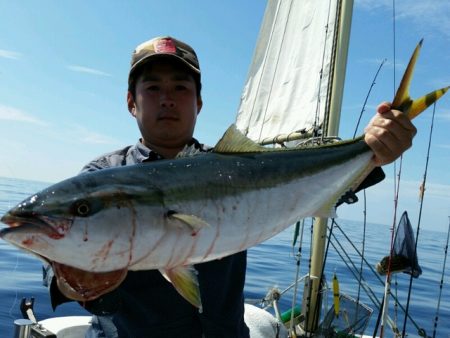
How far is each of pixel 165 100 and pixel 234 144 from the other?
0.87 metres

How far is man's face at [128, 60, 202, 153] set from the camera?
341 centimetres

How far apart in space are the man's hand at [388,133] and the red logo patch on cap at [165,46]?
1.51 metres

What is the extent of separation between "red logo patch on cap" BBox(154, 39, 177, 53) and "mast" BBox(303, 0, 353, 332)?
3.57 metres

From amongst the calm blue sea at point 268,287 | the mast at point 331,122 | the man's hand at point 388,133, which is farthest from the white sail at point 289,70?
the man's hand at point 388,133

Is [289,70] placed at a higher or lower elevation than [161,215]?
higher

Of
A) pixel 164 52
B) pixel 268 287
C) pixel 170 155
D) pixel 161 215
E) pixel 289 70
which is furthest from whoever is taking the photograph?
pixel 268 287

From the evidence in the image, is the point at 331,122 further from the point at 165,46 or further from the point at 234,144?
the point at 234,144

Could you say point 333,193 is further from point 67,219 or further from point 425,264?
point 425,264

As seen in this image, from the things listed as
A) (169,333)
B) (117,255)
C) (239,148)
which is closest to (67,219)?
(117,255)

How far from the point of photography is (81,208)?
2166mm

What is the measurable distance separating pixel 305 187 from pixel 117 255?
1264 mm

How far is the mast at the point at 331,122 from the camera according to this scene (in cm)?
642

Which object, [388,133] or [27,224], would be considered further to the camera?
[388,133]

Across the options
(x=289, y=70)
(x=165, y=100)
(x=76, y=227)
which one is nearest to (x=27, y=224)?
(x=76, y=227)
